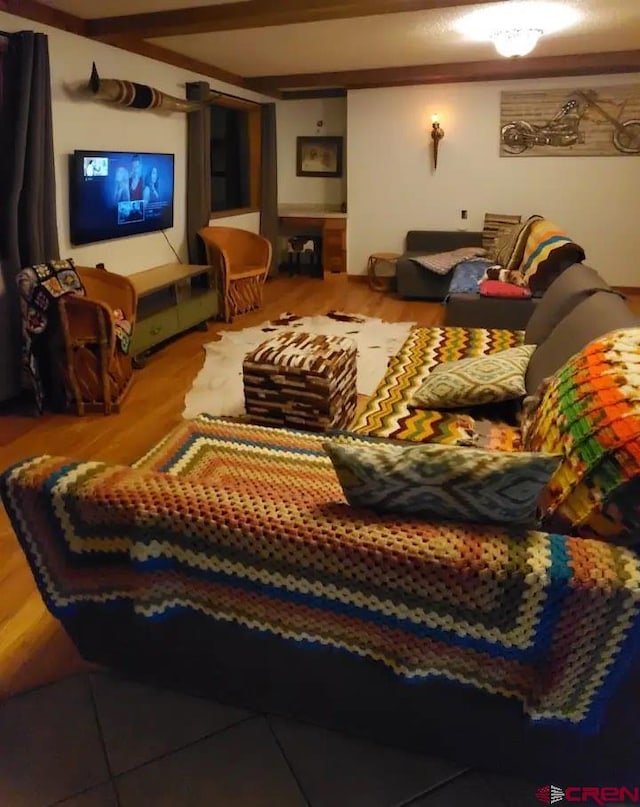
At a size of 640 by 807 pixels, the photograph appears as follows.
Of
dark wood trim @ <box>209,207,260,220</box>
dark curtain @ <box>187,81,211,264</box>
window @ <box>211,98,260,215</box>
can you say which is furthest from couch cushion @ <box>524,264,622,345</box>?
window @ <box>211,98,260,215</box>

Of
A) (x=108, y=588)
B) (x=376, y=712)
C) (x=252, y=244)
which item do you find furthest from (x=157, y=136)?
(x=376, y=712)

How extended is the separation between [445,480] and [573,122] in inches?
259

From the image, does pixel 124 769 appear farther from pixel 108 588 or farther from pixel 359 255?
pixel 359 255

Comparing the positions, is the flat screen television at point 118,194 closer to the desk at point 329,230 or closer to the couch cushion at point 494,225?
the desk at point 329,230

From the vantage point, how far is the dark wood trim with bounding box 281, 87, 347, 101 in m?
7.62

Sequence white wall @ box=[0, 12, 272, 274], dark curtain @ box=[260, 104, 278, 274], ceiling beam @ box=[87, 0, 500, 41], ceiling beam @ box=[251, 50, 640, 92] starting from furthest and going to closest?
dark curtain @ box=[260, 104, 278, 274], ceiling beam @ box=[251, 50, 640, 92], white wall @ box=[0, 12, 272, 274], ceiling beam @ box=[87, 0, 500, 41]

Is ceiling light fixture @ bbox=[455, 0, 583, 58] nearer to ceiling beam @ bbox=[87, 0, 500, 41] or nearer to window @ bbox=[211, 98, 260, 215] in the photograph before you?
ceiling beam @ bbox=[87, 0, 500, 41]

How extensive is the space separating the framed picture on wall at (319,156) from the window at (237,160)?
68 cm

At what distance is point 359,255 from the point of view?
25.2ft

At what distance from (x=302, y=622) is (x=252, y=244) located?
542 cm

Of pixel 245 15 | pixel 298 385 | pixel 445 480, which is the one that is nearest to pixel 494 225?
pixel 245 15

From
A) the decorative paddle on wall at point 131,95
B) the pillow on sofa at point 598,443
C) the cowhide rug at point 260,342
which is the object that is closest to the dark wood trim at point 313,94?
the decorative paddle on wall at point 131,95

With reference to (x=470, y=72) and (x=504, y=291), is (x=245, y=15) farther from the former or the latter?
(x=470, y=72)

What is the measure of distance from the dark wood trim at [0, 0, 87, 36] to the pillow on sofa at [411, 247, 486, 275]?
3.52 meters
